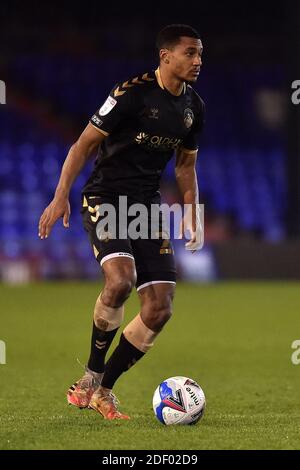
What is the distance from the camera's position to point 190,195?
662 centimetres

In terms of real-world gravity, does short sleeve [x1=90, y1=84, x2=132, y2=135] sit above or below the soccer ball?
above

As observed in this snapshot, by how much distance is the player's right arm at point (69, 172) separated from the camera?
5.91m

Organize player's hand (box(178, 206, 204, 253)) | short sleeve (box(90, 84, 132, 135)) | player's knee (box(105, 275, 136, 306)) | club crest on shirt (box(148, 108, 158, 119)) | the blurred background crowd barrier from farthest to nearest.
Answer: the blurred background crowd barrier → player's hand (box(178, 206, 204, 253)) → club crest on shirt (box(148, 108, 158, 119)) → short sleeve (box(90, 84, 132, 135)) → player's knee (box(105, 275, 136, 306))

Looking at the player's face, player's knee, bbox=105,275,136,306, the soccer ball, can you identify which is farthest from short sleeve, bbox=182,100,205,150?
the soccer ball

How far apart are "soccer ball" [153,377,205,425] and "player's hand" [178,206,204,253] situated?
3.68 feet

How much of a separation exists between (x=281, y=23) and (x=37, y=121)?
7.53 m

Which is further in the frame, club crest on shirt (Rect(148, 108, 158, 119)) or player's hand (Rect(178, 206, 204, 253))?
player's hand (Rect(178, 206, 204, 253))

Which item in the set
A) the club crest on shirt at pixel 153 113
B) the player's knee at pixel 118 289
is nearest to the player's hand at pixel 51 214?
the player's knee at pixel 118 289

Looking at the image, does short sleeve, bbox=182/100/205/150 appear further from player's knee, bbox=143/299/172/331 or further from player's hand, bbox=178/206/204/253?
player's knee, bbox=143/299/172/331

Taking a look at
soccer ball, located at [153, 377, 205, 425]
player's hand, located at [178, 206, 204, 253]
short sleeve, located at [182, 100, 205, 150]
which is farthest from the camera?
player's hand, located at [178, 206, 204, 253]

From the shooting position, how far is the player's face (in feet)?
19.9

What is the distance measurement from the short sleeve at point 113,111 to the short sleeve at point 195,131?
0.55 metres

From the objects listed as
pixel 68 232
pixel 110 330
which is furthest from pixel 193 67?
pixel 68 232

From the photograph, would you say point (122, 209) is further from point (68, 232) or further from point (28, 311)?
point (68, 232)
